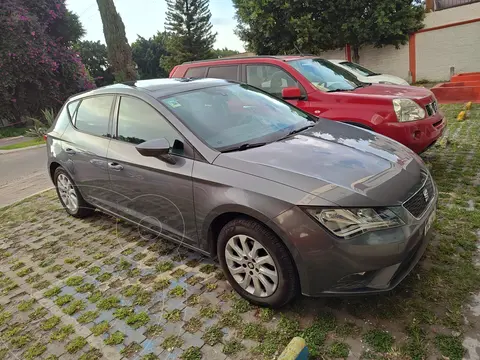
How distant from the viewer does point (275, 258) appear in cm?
235

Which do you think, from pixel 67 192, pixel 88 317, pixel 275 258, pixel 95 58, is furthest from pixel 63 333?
pixel 95 58

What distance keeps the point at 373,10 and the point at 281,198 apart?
19.1m

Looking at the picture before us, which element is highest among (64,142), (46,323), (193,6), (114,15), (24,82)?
(193,6)

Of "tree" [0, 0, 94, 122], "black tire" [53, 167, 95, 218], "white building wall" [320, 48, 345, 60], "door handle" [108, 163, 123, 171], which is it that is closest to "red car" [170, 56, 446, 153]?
"door handle" [108, 163, 123, 171]

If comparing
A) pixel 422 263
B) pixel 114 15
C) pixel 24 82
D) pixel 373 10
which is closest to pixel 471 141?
pixel 422 263

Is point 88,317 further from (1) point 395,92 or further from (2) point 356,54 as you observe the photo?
(2) point 356,54

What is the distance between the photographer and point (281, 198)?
2264 millimetres

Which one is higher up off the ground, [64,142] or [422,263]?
[64,142]

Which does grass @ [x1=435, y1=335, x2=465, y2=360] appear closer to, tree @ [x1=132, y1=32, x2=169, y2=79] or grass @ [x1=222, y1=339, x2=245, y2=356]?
grass @ [x1=222, y1=339, x2=245, y2=356]

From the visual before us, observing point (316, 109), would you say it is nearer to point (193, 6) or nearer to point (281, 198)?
point (281, 198)

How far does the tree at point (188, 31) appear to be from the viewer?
3212 cm

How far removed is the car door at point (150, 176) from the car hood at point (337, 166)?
42 cm

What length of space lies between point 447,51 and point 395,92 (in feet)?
55.5

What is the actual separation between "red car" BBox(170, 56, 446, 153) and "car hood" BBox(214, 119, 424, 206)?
1.41 meters
